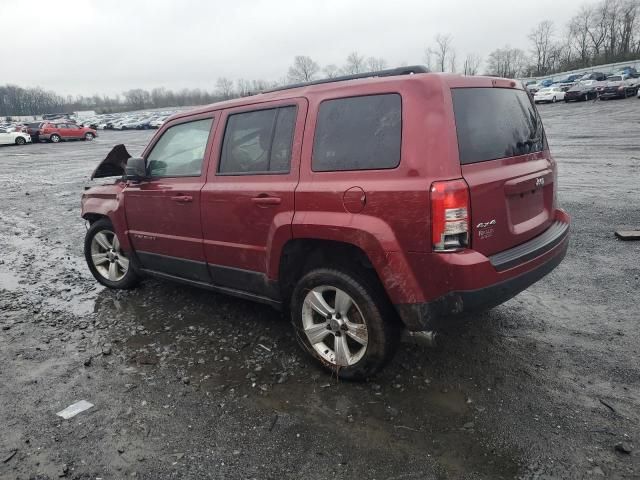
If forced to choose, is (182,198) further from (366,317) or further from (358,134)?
(366,317)

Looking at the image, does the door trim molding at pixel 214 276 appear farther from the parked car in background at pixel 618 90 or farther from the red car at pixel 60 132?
the parked car in background at pixel 618 90

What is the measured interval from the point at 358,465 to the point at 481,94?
7.86 ft

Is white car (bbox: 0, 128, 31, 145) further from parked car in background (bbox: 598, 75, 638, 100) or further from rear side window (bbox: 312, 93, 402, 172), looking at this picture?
parked car in background (bbox: 598, 75, 638, 100)

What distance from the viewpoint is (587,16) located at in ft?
315

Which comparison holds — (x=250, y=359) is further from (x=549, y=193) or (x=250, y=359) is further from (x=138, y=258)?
(x=549, y=193)

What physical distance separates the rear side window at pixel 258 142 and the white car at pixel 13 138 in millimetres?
40358

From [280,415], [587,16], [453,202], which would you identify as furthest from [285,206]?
[587,16]

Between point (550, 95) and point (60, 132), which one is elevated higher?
Result: point (60, 132)

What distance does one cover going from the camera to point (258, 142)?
3.63m

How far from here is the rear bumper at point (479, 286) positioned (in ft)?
9.03

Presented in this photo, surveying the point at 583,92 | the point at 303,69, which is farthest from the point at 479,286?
the point at 303,69

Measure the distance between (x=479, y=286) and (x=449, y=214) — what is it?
479 mm

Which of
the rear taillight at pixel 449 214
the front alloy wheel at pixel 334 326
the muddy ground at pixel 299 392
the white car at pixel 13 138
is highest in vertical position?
the white car at pixel 13 138

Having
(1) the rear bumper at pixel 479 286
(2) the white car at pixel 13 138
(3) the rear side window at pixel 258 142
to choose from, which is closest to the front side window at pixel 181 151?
(3) the rear side window at pixel 258 142
